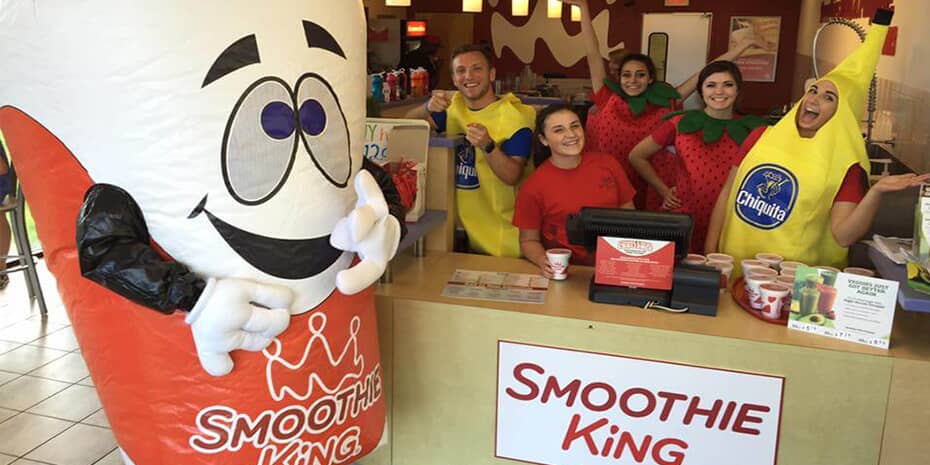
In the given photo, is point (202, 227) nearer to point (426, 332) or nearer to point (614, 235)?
point (426, 332)

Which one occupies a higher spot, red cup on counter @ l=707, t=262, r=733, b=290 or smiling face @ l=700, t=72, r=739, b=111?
smiling face @ l=700, t=72, r=739, b=111

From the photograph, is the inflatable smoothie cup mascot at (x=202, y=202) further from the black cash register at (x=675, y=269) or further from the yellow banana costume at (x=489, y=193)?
the yellow banana costume at (x=489, y=193)

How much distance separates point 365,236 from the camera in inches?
65.6

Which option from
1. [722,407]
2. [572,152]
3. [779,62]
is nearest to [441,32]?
[779,62]

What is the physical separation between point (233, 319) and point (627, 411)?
47.8 inches

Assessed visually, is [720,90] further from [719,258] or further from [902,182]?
[902,182]

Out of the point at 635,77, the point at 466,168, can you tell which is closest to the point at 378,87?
the point at 635,77

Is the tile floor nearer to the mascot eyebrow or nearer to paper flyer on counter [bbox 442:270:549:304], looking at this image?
paper flyer on counter [bbox 442:270:549:304]

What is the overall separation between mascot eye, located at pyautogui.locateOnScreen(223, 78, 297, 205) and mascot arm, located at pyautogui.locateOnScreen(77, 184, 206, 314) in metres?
0.19

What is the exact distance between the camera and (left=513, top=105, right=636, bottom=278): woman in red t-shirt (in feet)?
8.95

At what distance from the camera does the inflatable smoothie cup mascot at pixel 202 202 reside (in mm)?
1443

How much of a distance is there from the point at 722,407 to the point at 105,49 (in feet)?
5.68

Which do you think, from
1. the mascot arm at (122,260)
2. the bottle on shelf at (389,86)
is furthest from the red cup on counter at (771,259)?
the bottle on shelf at (389,86)

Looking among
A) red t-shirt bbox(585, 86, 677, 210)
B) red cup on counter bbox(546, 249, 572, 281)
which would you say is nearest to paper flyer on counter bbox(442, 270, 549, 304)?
red cup on counter bbox(546, 249, 572, 281)
